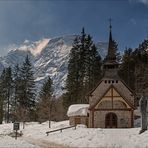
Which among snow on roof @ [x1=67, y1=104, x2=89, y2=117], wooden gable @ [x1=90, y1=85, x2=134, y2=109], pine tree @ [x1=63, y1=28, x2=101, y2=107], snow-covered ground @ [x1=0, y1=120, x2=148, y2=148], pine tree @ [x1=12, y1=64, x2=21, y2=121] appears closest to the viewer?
snow-covered ground @ [x1=0, y1=120, x2=148, y2=148]

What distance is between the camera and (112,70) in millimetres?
59281

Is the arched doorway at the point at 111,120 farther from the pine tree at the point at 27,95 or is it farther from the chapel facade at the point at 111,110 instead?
the pine tree at the point at 27,95

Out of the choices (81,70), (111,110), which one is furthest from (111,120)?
(81,70)

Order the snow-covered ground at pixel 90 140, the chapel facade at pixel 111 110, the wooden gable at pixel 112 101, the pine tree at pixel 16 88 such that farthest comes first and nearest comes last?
the pine tree at pixel 16 88, the wooden gable at pixel 112 101, the chapel facade at pixel 111 110, the snow-covered ground at pixel 90 140

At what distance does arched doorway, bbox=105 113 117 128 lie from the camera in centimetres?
5556

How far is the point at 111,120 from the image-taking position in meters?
55.6

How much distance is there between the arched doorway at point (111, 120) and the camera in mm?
55562

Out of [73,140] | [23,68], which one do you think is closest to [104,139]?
[73,140]

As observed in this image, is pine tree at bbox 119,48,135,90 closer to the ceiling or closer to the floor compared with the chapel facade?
closer to the ceiling

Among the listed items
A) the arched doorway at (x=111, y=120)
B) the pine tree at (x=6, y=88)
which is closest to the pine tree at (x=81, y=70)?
the pine tree at (x=6, y=88)

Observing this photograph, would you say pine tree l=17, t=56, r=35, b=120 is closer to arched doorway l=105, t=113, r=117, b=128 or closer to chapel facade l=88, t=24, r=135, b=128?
chapel facade l=88, t=24, r=135, b=128

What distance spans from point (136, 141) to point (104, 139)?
4519 mm

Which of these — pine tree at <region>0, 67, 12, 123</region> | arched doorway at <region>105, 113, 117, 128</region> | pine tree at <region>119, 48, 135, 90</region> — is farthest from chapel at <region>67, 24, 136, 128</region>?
pine tree at <region>0, 67, 12, 123</region>

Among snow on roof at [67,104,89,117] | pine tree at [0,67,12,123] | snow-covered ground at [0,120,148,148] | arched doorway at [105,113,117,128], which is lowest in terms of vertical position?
snow-covered ground at [0,120,148,148]
